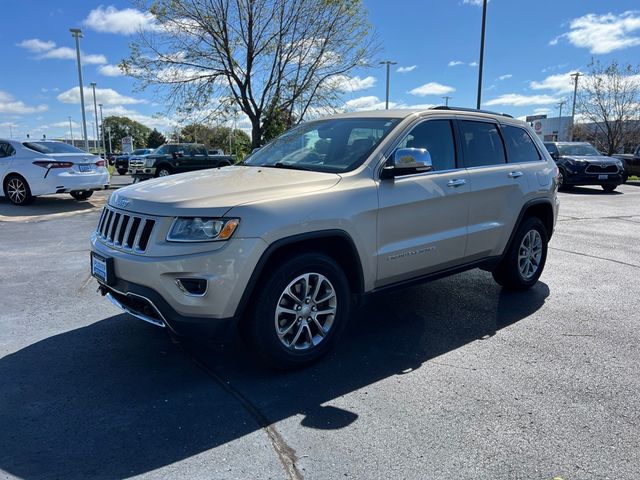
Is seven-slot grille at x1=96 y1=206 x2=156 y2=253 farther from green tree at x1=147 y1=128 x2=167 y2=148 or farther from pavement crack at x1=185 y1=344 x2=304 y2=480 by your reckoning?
green tree at x1=147 y1=128 x2=167 y2=148

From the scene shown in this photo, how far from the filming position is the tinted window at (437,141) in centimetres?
425

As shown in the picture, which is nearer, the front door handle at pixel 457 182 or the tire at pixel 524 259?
the front door handle at pixel 457 182

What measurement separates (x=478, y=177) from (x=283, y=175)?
190 cm

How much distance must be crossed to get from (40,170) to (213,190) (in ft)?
32.0

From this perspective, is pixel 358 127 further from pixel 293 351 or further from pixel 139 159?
pixel 139 159

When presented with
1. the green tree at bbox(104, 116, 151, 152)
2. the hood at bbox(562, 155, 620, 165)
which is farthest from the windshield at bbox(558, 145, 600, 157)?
the green tree at bbox(104, 116, 151, 152)

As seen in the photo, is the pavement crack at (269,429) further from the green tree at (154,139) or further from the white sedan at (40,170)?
the green tree at (154,139)

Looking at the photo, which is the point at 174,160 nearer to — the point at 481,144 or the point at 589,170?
the point at 589,170

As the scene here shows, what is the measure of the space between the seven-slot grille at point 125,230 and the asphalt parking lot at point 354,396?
0.91m

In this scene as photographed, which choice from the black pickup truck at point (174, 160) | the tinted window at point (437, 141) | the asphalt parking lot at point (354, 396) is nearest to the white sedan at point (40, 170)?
the asphalt parking lot at point (354, 396)

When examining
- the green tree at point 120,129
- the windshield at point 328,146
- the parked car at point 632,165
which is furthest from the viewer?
the green tree at point 120,129

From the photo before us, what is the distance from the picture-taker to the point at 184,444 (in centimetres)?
275

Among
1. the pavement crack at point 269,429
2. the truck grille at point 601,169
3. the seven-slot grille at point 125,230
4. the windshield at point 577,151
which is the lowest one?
the pavement crack at point 269,429

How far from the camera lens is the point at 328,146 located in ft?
14.1
